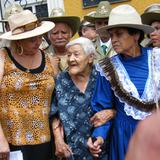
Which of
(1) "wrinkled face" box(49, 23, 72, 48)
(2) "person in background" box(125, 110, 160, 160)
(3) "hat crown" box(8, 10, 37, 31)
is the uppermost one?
(2) "person in background" box(125, 110, 160, 160)

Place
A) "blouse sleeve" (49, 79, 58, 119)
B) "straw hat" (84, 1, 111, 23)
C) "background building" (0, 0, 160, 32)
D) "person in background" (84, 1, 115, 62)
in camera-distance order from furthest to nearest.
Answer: "background building" (0, 0, 160, 32), "straw hat" (84, 1, 111, 23), "person in background" (84, 1, 115, 62), "blouse sleeve" (49, 79, 58, 119)

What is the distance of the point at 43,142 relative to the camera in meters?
3.25

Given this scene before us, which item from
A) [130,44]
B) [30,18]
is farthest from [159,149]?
[30,18]

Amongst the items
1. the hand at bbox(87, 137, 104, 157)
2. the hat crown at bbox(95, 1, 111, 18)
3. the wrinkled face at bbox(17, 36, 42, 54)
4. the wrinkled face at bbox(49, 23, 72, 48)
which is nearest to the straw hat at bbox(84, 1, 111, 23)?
the hat crown at bbox(95, 1, 111, 18)

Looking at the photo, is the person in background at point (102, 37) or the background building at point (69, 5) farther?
the background building at point (69, 5)

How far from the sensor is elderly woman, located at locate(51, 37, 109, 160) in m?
3.14

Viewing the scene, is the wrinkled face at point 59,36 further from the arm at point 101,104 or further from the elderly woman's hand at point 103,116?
the elderly woman's hand at point 103,116

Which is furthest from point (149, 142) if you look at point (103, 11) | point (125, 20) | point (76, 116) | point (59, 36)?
point (103, 11)

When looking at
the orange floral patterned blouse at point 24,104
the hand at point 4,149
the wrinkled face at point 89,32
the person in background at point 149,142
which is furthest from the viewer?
the wrinkled face at point 89,32

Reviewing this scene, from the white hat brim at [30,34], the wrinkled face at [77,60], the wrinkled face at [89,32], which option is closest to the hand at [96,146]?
the wrinkled face at [77,60]

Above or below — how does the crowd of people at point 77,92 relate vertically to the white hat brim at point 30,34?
below

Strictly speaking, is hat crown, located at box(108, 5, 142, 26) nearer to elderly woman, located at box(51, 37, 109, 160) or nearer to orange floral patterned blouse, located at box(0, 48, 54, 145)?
elderly woman, located at box(51, 37, 109, 160)

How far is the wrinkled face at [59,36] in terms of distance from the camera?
3.82m

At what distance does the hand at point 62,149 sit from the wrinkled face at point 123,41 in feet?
2.63
